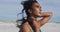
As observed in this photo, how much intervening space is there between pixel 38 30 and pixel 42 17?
21 centimetres

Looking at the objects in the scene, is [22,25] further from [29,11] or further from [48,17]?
[48,17]

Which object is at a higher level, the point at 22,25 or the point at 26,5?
the point at 26,5

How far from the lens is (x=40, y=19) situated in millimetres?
2752

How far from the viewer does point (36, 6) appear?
101 inches

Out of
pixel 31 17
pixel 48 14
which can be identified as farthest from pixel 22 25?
pixel 48 14

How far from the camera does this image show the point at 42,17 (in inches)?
106

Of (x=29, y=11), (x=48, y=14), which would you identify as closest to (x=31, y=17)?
(x=29, y=11)

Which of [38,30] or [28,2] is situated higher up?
[28,2]

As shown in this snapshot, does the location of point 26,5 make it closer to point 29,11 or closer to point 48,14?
point 29,11

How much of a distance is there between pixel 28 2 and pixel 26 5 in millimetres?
45

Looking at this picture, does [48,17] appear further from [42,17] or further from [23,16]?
[23,16]

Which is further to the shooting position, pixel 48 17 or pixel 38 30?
pixel 48 17

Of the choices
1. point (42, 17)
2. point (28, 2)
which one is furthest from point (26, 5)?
point (42, 17)

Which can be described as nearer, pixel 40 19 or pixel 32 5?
pixel 32 5
